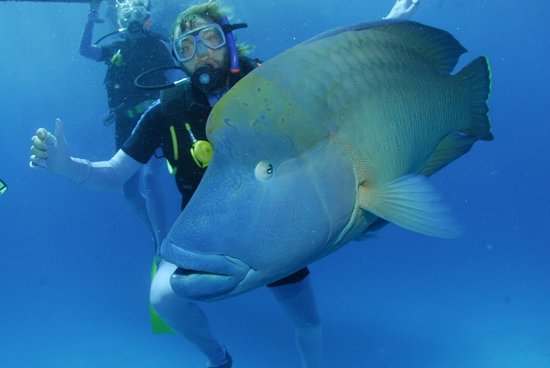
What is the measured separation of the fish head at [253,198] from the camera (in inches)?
49.5

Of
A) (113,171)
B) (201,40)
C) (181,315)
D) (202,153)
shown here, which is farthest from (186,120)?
(181,315)

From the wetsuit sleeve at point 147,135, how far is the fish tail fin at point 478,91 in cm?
165

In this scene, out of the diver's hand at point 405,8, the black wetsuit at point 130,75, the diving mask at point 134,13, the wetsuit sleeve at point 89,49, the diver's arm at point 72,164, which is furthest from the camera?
the wetsuit sleeve at point 89,49

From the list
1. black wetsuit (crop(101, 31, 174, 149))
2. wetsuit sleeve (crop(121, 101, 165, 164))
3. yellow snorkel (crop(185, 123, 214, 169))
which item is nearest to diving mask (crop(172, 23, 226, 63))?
wetsuit sleeve (crop(121, 101, 165, 164))

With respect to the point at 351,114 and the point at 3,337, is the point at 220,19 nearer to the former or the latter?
the point at 351,114

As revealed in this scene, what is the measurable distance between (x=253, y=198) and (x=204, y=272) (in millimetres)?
254

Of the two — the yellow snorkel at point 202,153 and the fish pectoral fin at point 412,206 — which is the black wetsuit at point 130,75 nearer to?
the yellow snorkel at point 202,153

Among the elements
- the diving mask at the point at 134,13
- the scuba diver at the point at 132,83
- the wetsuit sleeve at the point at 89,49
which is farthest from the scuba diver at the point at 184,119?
the wetsuit sleeve at the point at 89,49

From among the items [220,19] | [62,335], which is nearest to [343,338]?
[220,19]

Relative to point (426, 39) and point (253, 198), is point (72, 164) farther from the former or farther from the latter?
point (426, 39)

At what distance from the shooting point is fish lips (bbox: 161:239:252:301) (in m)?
1.25

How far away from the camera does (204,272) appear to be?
1.27 metres

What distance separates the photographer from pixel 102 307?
13492 millimetres

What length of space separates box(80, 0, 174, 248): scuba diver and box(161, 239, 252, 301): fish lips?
4129mm
